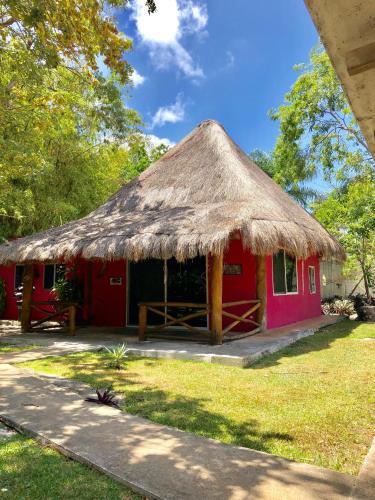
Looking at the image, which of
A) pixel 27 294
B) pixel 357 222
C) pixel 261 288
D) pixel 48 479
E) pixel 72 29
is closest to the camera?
pixel 48 479

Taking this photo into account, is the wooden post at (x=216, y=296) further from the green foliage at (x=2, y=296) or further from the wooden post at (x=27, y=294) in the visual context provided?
the green foliage at (x=2, y=296)

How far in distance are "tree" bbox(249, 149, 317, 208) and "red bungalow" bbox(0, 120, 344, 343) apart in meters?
6.54

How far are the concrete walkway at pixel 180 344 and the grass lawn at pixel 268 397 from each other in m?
0.23

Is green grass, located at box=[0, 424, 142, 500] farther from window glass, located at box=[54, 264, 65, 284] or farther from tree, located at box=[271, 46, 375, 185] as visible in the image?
tree, located at box=[271, 46, 375, 185]

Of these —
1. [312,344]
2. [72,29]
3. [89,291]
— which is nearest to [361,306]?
[312,344]

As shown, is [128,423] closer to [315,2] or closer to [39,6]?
[315,2]

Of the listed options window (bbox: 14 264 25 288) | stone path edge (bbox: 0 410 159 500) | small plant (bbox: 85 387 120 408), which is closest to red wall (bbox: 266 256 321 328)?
small plant (bbox: 85 387 120 408)

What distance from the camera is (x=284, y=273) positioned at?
10.6 metres

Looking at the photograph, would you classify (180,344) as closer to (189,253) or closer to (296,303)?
(189,253)

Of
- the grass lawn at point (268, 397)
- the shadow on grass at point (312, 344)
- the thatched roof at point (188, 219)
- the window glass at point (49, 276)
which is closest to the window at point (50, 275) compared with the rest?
the window glass at point (49, 276)

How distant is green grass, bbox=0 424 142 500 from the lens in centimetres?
237

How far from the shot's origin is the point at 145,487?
2.36 meters

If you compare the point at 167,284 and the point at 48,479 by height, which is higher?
the point at 167,284

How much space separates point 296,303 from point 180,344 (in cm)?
499
